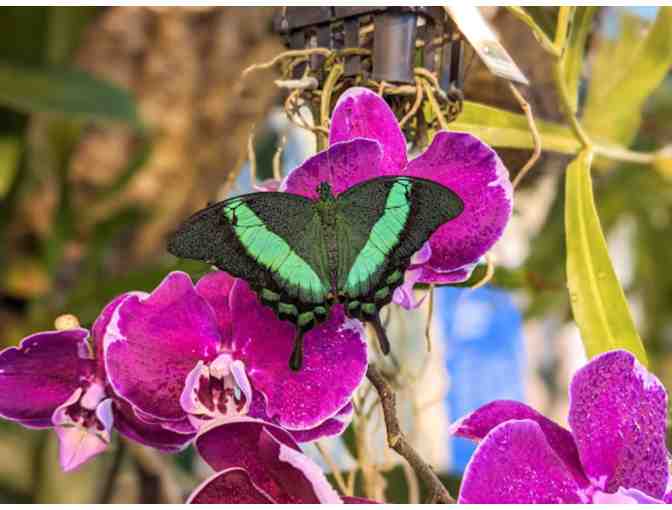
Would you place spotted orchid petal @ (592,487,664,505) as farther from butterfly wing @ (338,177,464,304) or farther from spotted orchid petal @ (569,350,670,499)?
butterfly wing @ (338,177,464,304)

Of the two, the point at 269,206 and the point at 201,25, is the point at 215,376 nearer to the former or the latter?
the point at 269,206

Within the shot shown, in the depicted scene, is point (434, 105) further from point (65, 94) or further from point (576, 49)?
point (65, 94)

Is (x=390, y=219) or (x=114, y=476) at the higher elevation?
(x=390, y=219)

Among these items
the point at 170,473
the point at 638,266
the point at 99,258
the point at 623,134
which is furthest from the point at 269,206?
the point at 638,266

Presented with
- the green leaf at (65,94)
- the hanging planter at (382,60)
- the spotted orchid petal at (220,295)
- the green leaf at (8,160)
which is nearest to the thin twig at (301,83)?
the hanging planter at (382,60)

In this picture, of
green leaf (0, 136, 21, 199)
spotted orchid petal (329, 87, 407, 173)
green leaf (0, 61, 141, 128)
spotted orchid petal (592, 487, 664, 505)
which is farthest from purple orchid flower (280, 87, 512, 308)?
green leaf (0, 136, 21, 199)

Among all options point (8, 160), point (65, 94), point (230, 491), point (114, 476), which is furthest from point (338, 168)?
point (8, 160)

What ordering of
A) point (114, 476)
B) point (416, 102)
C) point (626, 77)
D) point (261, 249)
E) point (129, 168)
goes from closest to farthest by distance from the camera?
point (261, 249) → point (416, 102) → point (626, 77) → point (114, 476) → point (129, 168)
